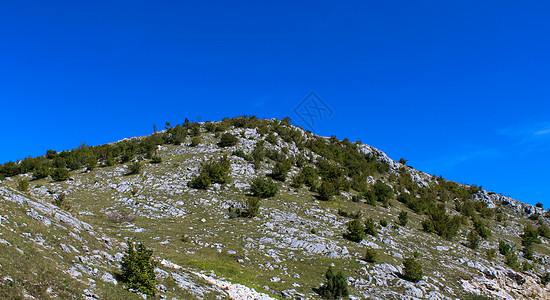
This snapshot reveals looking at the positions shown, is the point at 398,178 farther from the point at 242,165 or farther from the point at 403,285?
the point at 403,285

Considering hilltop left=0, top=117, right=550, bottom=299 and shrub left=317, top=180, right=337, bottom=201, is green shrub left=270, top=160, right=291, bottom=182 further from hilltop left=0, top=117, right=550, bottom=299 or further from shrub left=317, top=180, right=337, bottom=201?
shrub left=317, top=180, right=337, bottom=201

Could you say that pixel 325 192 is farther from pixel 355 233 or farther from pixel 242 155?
pixel 242 155

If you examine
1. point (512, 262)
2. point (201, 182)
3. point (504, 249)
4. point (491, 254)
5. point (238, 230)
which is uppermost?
point (201, 182)

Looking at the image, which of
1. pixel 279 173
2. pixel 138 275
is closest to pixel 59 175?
pixel 279 173

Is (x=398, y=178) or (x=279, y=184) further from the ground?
(x=398, y=178)

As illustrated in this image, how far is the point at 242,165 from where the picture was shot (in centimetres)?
4022

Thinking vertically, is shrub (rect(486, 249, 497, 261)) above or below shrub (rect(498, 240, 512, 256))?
below

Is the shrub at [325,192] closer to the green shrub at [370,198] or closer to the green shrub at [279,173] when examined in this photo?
the green shrub at [279,173]

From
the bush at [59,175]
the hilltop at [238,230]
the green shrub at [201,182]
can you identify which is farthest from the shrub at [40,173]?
the green shrub at [201,182]

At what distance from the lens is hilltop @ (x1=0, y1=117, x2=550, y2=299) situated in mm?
13641

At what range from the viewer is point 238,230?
25.3 metres

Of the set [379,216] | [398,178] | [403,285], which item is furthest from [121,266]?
[398,178]

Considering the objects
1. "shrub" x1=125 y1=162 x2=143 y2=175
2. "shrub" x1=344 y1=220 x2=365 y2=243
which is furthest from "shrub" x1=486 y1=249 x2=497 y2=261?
"shrub" x1=125 y1=162 x2=143 y2=175

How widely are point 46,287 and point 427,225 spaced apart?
35000mm
